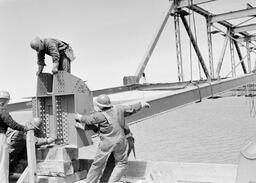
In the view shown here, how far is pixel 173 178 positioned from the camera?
5969 millimetres

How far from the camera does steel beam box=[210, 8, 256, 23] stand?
1600 cm

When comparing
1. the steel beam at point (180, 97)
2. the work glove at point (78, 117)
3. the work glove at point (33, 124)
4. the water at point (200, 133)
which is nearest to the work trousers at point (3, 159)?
the work glove at point (33, 124)

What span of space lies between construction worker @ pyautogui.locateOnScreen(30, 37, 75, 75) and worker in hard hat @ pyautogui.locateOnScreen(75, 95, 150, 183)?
1109mm

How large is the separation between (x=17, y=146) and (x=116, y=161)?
2016 mm

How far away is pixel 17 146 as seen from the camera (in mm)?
6625

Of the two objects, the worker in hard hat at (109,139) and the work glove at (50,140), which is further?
the work glove at (50,140)

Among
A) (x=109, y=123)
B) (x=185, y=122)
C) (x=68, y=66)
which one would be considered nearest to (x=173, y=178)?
(x=109, y=123)

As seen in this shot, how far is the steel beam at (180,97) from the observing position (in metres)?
7.20

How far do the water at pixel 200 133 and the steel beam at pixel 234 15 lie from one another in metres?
4.76

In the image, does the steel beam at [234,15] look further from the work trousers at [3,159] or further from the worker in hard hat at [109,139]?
the work trousers at [3,159]

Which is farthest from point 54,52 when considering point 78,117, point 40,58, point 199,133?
point 199,133

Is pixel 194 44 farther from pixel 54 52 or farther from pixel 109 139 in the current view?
pixel 109 139

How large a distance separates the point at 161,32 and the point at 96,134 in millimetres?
7738

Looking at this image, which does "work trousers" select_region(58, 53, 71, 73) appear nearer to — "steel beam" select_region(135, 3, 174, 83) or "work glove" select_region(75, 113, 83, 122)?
"work glove" select_region(75, 113, 83, 122)
